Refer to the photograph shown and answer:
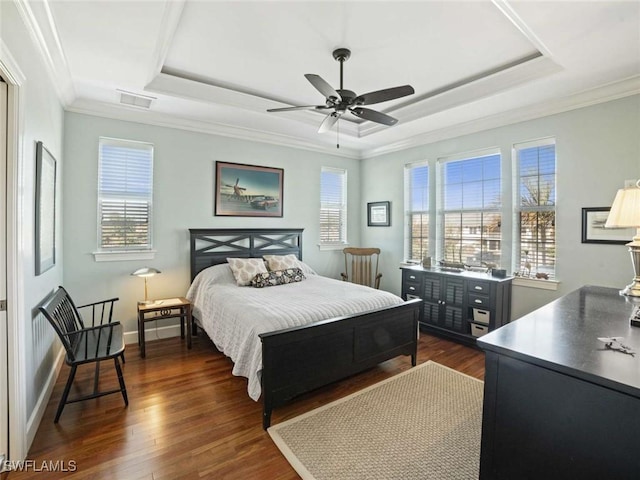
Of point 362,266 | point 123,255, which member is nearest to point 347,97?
point 123,255

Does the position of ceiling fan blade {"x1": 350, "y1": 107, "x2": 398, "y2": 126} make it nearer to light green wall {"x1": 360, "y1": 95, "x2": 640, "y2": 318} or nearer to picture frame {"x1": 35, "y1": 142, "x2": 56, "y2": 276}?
light green wall {"x1": 360, "y1": 95, "x2": 640, "y2": 318}

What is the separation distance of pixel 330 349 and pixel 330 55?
2.57 meters

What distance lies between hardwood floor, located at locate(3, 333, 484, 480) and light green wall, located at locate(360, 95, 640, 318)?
1.43 meters

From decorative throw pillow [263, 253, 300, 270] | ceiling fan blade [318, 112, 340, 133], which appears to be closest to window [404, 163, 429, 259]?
decorative throw pillow [263, 253, 300, 270]

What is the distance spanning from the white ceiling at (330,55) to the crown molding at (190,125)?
2cm

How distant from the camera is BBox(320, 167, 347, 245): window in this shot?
5562mm

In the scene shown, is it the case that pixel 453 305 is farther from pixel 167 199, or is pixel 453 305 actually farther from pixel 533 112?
pixel 167 199

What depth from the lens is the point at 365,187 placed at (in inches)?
233

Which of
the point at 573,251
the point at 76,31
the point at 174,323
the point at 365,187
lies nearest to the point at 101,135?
the point at 76,31

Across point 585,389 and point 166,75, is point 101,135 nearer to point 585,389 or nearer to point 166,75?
point 166,75

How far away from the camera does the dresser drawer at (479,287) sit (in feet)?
12.3

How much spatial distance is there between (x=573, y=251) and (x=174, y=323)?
15.7ft

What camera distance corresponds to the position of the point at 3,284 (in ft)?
6.04

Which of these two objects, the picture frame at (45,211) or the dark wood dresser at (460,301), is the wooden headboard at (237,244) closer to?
the picture frame at (45,211)
